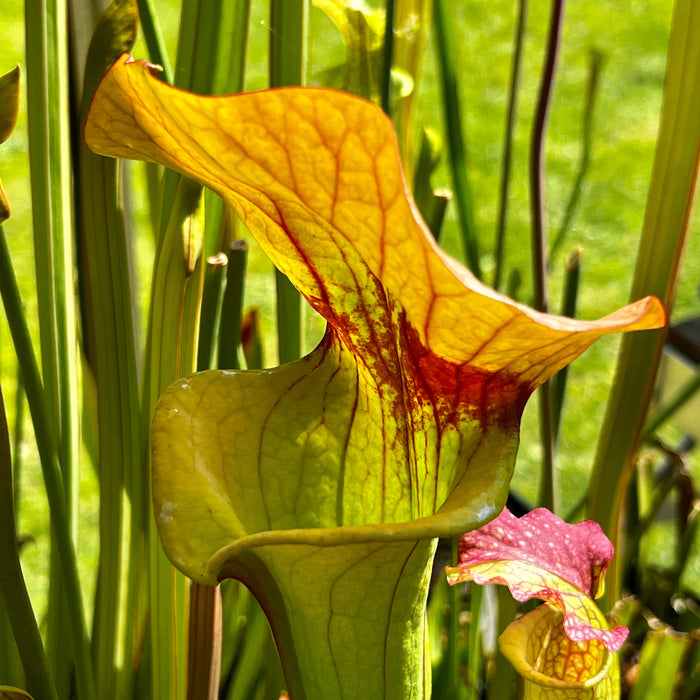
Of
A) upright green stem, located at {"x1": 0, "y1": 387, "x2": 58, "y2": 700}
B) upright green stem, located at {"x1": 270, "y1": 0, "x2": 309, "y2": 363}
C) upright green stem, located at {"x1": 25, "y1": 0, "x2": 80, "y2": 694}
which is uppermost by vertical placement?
upright green stem, located at {"x1": 270, "y1": 0, "x2": 309, "y2": 363}

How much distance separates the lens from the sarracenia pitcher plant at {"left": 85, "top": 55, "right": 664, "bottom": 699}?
25 cm

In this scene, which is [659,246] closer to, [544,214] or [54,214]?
[544,214]

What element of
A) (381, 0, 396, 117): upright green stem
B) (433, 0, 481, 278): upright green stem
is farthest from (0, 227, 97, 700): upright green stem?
(433, 0, 481, 278): upright green stem

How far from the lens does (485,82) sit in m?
2.83

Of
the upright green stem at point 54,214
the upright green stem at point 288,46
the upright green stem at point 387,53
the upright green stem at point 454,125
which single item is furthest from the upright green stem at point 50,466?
the upright green stem at point 454,125

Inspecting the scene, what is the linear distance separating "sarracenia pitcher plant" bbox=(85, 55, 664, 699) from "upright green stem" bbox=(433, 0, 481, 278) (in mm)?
322

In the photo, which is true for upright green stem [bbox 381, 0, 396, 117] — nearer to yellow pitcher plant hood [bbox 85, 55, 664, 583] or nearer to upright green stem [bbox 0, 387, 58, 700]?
yellow pitcher plant hood [bbox 85, 55, 664, 583]

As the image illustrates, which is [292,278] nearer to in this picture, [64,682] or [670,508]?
[64,682]

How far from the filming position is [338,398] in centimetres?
40

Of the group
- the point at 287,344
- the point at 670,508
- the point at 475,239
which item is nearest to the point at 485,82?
the point at 670,508

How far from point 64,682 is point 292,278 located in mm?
353

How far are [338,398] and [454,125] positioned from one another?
0.34 meters

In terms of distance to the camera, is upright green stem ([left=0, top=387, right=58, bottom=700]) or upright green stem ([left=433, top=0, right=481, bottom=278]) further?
upright green stem ([left=433, top=0, right=481, bottom=278])

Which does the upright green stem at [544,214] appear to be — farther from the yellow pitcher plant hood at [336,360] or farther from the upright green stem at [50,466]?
the upright green stem at [50,466]
